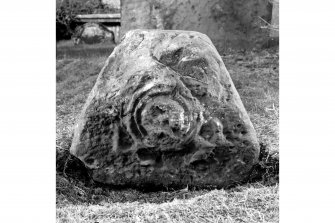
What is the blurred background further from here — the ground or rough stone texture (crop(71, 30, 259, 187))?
rough stone texture (crop(71, 30, 259, 187))

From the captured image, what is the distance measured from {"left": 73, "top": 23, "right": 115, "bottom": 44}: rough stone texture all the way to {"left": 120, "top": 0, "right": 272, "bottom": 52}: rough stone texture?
7.32ft

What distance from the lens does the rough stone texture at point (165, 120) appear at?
266 centimetres

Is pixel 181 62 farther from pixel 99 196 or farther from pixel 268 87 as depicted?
pixel 268 87

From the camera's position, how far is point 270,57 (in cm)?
529

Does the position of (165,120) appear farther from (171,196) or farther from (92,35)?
(92,35)

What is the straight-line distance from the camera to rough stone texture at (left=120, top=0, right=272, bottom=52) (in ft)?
18.0

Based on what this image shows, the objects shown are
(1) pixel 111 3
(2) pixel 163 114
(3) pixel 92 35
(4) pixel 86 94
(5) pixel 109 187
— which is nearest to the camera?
(2) pixel 163 114

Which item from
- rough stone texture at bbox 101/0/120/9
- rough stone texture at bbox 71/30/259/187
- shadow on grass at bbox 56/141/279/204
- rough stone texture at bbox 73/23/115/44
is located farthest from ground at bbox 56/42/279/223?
rough stone texture at bbox 101/0/120/9

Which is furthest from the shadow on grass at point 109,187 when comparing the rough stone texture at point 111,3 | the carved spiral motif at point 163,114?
the rough stone texture at point 111,3

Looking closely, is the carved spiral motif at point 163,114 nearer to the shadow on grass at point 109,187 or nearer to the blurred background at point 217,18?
the shadow on grass at point 109,187

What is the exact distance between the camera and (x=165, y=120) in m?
2.64

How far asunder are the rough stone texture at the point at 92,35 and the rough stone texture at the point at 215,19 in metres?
2.23

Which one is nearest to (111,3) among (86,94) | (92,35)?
(92,35)

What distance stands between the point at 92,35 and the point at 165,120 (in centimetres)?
533
